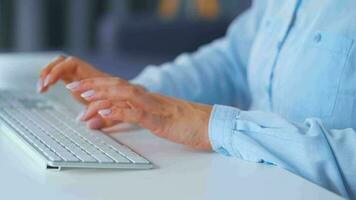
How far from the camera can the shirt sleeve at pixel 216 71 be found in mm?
1350

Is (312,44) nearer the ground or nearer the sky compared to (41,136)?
nearer the sky

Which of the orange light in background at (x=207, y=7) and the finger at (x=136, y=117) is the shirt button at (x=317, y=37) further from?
the orange light in background at (x=207, y=7)

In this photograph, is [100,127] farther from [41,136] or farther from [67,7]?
[67,7]

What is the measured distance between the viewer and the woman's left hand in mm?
939

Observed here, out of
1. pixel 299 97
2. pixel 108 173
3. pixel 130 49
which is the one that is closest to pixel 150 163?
pixel 108 173

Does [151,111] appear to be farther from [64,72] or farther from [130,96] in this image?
[64,72]

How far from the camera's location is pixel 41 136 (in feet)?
3.04

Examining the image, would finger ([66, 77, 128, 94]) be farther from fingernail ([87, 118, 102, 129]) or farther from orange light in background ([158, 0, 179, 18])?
orange light in background ([158, 0, 179, 18])

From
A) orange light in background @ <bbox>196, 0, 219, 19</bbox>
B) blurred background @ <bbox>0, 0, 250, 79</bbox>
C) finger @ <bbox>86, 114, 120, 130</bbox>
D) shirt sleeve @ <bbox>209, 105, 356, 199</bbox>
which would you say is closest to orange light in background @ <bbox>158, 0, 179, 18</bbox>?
blurred background @ <bbox>0, 0, 250, 79</bbox>

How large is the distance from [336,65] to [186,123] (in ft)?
0.83

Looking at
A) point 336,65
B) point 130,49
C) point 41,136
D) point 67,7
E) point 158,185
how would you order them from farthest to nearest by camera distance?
point 67,7
point 130,49
point 336,65
point 41,136
point 158,185

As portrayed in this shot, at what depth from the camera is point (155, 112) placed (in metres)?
0.94

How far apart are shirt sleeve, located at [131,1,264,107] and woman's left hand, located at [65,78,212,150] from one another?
0.37m

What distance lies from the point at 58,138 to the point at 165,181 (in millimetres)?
189
